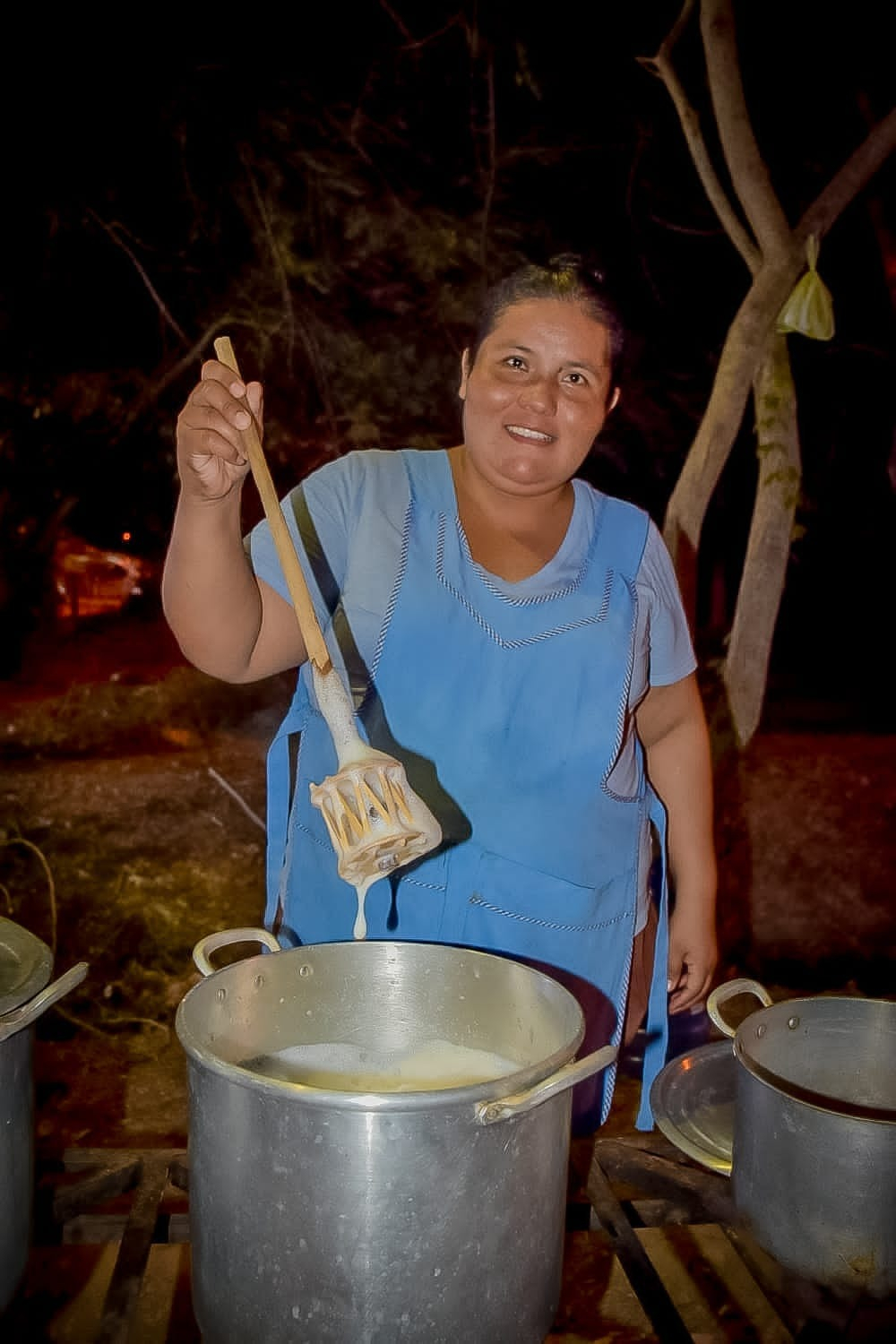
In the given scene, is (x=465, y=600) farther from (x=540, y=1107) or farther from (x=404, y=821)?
(x=540, y=1107)

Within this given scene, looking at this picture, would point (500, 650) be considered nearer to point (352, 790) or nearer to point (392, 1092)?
point (352, 790)

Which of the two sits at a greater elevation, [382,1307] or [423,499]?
[423,499]

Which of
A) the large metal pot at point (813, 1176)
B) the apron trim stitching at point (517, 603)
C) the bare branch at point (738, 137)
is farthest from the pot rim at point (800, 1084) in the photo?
the bare branch at point (738, 137)

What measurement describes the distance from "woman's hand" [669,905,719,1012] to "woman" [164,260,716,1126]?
0.78 ft

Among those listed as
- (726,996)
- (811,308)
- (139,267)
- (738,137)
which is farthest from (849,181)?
(726,996)

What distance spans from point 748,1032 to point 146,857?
210 inches

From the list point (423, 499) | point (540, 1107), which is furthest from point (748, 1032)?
point (423, 499)

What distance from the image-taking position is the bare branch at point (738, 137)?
4559 mm

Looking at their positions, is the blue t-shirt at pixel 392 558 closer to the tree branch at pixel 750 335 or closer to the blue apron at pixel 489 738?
the blue apron at pixel 489 738

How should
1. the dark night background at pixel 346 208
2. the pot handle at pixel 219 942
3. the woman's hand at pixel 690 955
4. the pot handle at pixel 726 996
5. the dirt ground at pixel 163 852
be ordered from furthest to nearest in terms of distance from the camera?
the dark night background at pixel 346 208 < the dirt ground at pixel 163 852 < the woman's hand at pixel 690 955 < the pot handle at pixel 726 996 < the pot handle at pixel 219 942

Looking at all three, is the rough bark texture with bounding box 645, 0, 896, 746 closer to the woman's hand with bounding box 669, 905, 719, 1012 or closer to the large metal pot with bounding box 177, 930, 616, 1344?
the woman's hand with bounding box 669, 905, 719, 1012

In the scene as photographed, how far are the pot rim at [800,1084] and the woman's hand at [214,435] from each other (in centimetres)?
106

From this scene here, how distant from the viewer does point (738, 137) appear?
4590 millimetres

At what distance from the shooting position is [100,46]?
19.6 feet
